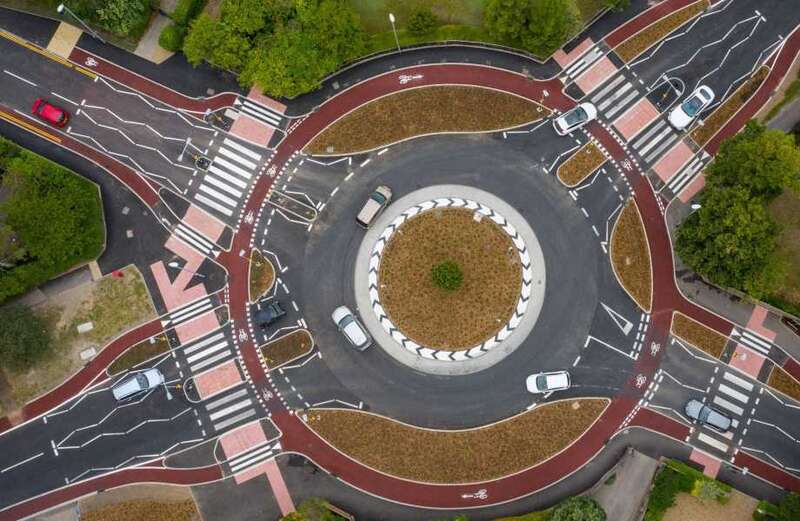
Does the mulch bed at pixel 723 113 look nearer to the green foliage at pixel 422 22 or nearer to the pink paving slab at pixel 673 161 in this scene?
the pink paving slab at pixel 673 161

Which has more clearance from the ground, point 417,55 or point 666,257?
point 417,55

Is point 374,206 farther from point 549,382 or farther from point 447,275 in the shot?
point 549,382

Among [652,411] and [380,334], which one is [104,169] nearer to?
[380,334]

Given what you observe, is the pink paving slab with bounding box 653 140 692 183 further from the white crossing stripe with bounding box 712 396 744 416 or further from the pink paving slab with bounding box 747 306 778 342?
the white crossing stripe with bounding box 712 396 744 416

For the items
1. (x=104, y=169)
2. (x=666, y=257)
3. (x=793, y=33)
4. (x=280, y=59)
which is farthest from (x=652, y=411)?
(x=104, y=169)

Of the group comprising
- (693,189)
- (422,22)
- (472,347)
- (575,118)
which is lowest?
(472,347)

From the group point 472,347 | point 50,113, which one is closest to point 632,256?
point 472,347

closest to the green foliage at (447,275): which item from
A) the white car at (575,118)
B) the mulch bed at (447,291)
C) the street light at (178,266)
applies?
the mulch bed at (447,291)
